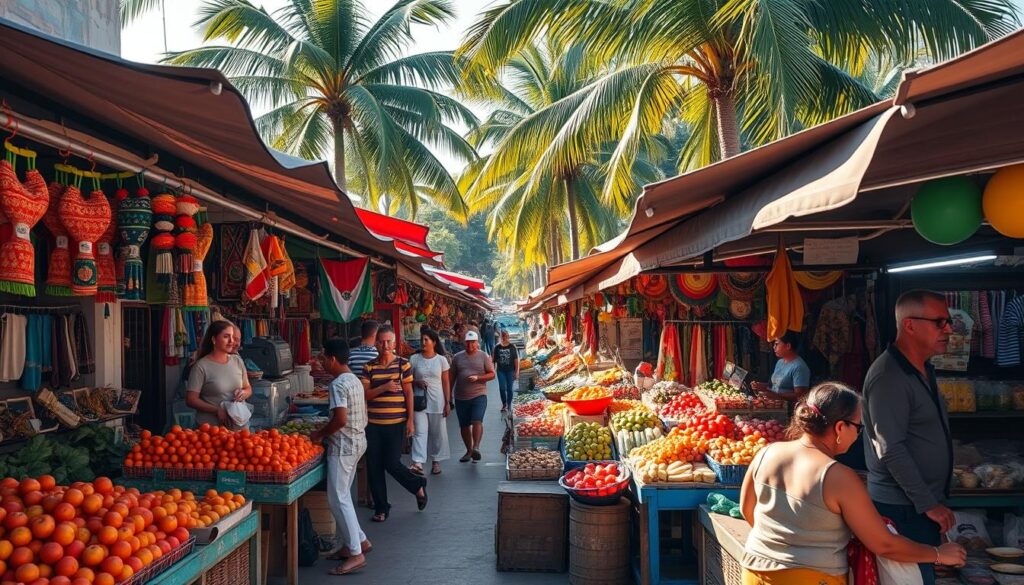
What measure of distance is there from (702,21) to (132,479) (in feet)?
27.3

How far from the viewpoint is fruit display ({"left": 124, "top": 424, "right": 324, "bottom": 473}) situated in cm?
493

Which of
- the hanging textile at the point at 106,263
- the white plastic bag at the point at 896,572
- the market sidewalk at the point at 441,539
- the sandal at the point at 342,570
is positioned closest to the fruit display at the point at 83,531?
A: the hanging textile at the point at 106,263

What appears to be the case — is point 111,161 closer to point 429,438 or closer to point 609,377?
point 429,438

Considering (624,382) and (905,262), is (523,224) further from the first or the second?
(905,262)

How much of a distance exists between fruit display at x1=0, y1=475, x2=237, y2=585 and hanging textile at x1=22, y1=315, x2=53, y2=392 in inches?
141

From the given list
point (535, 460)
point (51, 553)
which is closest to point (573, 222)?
point (535, 460)

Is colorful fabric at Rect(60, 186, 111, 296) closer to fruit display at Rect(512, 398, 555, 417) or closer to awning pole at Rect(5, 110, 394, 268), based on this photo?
awning pole at Rect(5, 110, 394, 268)

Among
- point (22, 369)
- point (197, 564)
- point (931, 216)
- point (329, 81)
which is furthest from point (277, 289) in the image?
point (329, 81)

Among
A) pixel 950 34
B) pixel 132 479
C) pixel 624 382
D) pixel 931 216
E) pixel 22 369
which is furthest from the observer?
pixel 624 382

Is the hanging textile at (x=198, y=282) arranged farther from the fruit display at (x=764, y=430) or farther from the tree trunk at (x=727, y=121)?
the tree trunk at (x=727, y=121)

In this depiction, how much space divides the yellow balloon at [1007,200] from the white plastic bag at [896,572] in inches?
53.2

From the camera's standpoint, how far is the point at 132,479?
498cm

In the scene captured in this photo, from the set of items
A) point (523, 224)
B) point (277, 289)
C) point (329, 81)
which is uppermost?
point (329, 81)

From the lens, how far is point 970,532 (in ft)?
15.1
